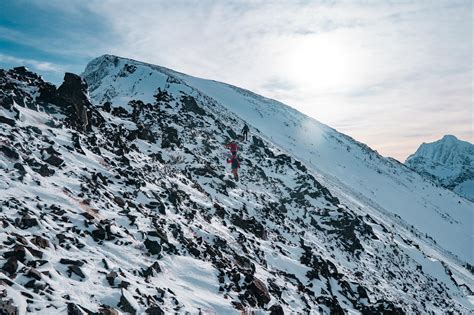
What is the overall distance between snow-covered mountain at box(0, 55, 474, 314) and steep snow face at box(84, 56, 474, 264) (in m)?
13.7

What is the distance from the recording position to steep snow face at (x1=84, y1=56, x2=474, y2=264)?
6112cm

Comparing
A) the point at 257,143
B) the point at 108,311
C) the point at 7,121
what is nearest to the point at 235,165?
the point at 257,143

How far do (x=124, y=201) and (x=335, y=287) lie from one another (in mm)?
14417

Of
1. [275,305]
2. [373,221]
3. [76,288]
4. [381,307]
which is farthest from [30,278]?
[373,221]

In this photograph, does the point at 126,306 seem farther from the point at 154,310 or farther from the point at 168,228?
the point at 168,228

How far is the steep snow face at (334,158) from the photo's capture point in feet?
201

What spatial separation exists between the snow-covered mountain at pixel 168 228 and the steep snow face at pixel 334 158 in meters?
13.7

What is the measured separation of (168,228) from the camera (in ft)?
52.3

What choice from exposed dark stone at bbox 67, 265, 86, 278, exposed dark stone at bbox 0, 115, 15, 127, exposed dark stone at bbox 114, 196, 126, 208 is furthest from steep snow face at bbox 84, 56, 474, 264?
exposed dark stone at bbox 67, 265, 86, 278

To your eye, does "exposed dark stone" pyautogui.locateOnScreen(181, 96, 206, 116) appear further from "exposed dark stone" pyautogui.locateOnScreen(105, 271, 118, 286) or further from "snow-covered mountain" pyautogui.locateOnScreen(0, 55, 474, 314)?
"exposed dark stone" pyautogui.locateOnScreen(105, 271, 118, 286)

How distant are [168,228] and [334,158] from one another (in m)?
78.9

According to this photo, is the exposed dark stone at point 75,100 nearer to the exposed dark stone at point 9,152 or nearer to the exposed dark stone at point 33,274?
the exposed dark stone at point 9,152

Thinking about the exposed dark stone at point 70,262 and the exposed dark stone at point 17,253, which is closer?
the exposed dark stone at point 17,253

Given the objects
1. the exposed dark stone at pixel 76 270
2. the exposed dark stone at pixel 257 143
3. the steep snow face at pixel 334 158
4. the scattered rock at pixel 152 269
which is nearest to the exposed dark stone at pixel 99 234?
the scattered rock at pixel 152 269
